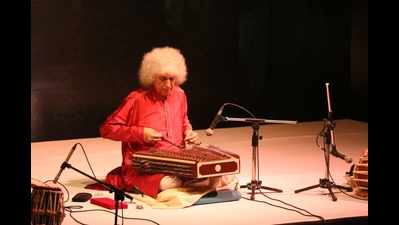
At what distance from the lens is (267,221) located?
4574mm

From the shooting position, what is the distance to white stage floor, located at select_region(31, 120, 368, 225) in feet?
15.5

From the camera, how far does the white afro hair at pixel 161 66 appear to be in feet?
17.4

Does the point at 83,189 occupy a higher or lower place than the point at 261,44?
lower

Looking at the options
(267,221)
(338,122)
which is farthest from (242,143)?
(267,221)

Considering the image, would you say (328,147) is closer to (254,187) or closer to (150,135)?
(254,187)

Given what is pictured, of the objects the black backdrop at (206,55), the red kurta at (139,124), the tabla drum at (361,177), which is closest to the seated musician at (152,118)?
the red kurta at (139,124)

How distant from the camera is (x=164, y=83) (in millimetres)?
5301

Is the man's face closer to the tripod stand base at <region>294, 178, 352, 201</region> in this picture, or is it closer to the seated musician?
the seated musician

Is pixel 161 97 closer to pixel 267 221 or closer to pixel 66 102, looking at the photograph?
pixel 267 221

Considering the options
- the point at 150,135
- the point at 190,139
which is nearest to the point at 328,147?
the point at 190,139

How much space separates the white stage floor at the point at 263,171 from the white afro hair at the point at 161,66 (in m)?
0.88

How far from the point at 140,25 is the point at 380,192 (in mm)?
6371

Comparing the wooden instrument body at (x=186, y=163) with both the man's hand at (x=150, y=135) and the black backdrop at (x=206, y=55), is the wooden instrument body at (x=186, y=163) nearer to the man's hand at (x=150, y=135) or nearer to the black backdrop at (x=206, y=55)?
the man's hand at (x=150, y=135)

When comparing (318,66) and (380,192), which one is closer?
(380,192)
